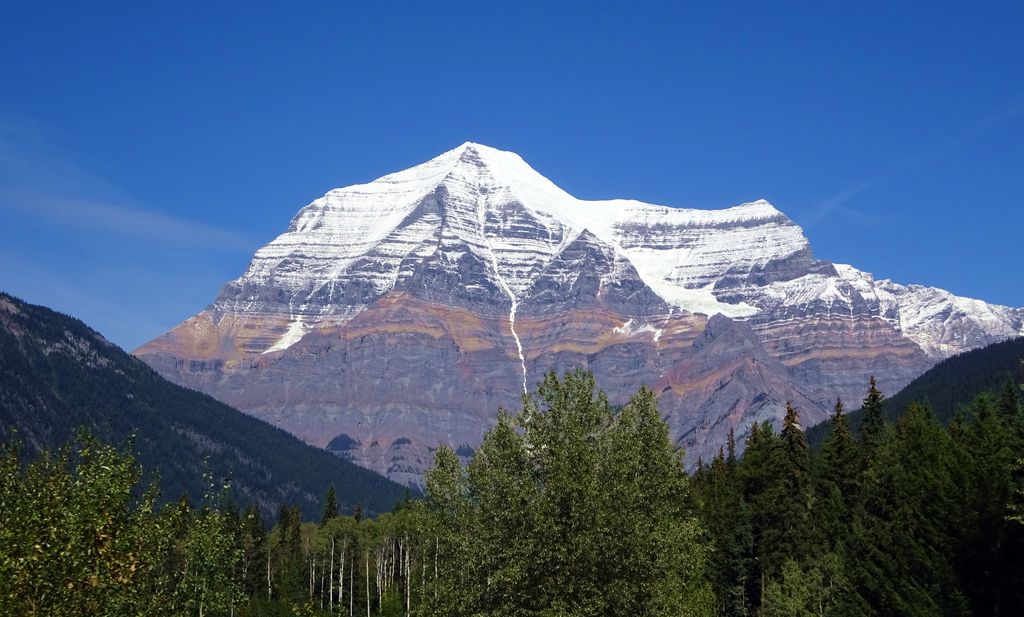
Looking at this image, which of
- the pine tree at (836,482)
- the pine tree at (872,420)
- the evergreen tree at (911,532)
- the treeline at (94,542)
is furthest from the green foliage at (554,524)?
the pine tree at (872,420)

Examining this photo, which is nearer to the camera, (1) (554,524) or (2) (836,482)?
(1) (554,524)

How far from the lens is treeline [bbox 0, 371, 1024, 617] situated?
1558 inches

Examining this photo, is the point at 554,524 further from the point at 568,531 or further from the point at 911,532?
the point at 911,532

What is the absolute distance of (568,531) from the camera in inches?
1781

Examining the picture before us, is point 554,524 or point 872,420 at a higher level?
point 872,420

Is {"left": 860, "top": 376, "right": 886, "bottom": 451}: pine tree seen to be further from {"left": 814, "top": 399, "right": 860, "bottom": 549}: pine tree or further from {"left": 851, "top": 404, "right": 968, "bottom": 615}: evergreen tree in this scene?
{"left": 851, "top": 404, "right": 968, "bottom": 615}: evergreen tree

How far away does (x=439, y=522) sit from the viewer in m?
52.5

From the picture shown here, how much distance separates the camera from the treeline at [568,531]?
39562 mm

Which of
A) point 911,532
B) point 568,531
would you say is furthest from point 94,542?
point 911,532

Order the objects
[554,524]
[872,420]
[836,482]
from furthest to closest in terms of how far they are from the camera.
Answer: [872,420] → [836,482] → [554,524]

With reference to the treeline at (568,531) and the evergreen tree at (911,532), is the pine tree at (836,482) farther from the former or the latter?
the evergreen tree at (911,532)

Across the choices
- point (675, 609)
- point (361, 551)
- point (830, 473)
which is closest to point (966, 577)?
point (675, 609)

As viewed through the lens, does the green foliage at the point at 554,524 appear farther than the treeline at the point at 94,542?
Yes

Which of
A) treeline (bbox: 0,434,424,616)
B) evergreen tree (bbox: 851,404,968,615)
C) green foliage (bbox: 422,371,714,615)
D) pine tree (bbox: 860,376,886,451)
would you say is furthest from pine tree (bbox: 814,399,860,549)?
treeline (bbox: 0,434,424,616)
